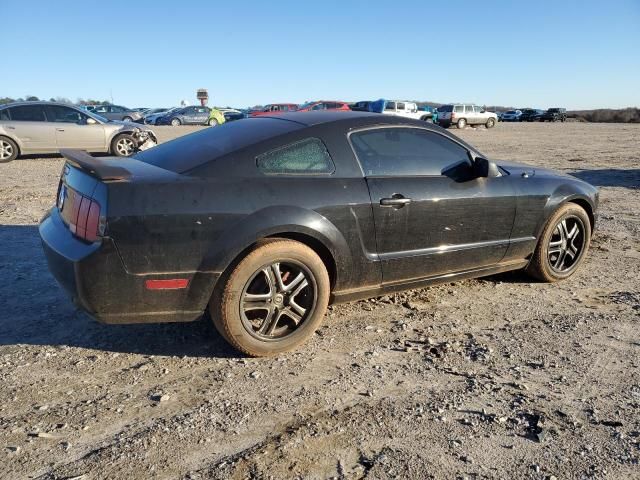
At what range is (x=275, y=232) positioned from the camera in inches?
122

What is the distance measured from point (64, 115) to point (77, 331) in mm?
11087

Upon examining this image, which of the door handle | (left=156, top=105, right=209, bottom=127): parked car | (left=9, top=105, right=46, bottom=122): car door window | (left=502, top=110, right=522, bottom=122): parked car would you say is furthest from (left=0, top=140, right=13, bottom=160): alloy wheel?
(left=502, top=110, right=522, bottom=122): parked car

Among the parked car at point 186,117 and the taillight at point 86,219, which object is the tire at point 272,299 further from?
the parked car at point 186,117

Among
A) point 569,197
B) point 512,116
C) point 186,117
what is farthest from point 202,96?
point 569,197

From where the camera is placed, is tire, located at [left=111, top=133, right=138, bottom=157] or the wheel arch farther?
tire, located at [left=111, top=133, right=138, bottom=157]

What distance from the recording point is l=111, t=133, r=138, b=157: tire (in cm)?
1316

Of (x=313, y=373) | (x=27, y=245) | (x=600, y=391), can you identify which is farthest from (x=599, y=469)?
(x=27, y=245)

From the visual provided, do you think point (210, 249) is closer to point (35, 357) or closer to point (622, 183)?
point (35, 357)

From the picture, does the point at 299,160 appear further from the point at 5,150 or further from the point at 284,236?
the point at 5,150

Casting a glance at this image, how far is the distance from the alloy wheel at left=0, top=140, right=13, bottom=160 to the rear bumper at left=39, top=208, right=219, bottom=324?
11.2 metres

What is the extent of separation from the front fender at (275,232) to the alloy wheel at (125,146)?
1123 centimetres

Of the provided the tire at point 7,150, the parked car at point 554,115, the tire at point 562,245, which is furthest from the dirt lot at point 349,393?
the parked car at point 554,115

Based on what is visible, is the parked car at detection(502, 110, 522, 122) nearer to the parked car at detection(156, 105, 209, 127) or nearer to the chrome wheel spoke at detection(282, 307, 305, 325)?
the parked car at detection(156, 105, 209, 127)

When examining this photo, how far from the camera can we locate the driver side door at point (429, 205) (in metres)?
3.58
